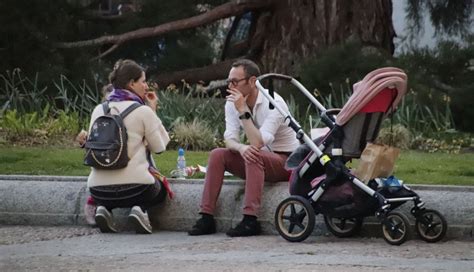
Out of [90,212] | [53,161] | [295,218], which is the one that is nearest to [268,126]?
[295,218]

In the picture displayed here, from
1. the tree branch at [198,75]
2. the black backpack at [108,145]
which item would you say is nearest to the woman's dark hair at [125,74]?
the black backpack at [108,145]

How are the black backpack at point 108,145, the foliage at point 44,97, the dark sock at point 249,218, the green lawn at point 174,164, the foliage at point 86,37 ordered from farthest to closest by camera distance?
the foliage at point 86,37 < the foliage at point 44,97 < the green lawn at point 174,164 < the black backpack at point 108,145 < the dark sock at point 249,218

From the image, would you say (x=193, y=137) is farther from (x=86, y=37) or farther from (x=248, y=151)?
(x=86, y=37)

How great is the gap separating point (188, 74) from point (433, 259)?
10071mm

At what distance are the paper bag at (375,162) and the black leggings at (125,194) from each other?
159 centimetres

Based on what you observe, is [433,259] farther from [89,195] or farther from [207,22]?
[207,22]

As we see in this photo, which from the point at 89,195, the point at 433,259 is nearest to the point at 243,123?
the point at 89,195

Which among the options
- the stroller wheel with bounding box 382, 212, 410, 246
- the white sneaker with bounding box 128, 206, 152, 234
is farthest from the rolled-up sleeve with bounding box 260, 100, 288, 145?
the stroller wheel with bounding box 382, 212, 410, 246

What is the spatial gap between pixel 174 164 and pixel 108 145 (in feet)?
7.48

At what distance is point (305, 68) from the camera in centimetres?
1456

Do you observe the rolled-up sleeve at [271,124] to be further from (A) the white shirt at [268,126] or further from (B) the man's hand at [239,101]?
(B) the man's hand at [239,101]

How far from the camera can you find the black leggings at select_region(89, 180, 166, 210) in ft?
29.2

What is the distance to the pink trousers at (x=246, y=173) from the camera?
8.67m

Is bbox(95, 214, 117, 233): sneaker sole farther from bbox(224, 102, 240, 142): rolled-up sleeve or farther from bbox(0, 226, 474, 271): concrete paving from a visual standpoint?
bbox(224, 102, 240, 142): rolled-up sleeve
